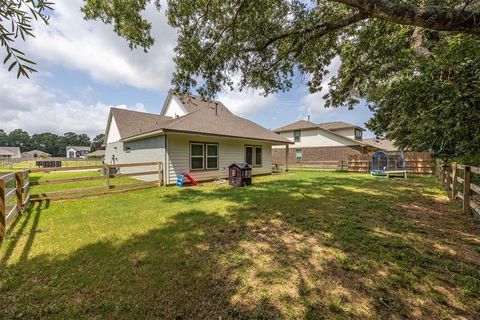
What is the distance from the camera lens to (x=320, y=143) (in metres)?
26.7

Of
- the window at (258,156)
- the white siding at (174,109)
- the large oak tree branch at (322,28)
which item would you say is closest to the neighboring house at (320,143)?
the window at (258,156)

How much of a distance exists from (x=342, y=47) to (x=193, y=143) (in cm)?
809

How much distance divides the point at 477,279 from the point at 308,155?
84.0 feet

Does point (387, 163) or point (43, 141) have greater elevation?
point (43, 141)

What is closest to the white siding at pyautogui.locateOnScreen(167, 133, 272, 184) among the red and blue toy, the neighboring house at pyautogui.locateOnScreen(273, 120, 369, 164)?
the red and blue toy

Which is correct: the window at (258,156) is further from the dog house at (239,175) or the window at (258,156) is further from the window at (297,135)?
the window at (297,135)

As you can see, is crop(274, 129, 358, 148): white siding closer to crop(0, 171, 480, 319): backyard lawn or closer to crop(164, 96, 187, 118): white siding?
crop(164, 96, 187, 118): white siding

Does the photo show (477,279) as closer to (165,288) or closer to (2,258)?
(165,288)

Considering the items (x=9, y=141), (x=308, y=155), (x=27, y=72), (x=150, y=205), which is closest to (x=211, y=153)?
(x=150, y=205)

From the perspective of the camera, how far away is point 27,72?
116 centimetres

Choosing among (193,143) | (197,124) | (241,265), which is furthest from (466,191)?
(197,124)

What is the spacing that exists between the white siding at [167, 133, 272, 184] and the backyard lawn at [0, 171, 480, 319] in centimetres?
507

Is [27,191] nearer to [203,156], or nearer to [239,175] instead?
[203,156]

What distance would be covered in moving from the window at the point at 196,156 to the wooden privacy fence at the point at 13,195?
20.8ft
